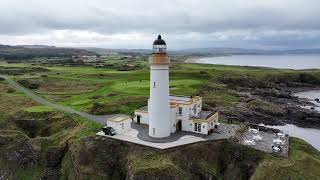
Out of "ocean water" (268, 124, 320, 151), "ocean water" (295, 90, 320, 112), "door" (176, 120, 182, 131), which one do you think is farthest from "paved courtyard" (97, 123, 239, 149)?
"ocean water" (295, 90, 320, 112)

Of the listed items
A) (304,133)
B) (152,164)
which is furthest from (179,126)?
(304,133)

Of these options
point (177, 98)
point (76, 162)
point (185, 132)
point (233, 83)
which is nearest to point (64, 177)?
point (76, 162)

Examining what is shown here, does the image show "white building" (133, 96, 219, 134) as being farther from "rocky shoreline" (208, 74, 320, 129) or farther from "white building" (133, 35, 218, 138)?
"rocky shoreline" (208, 74, 320, 129)

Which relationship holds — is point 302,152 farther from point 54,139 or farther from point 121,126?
point 54,139

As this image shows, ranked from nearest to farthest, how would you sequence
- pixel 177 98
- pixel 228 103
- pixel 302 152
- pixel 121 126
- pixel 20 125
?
pixel 302 152 < pixel 121 126 < pixel 177 98 < pixel 20 125 < pixel 228 103

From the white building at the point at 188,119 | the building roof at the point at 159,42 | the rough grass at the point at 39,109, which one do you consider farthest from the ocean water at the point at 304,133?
the rough grass at the point at 39,109

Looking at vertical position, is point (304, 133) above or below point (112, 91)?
below

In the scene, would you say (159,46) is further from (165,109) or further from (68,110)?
(68,110)

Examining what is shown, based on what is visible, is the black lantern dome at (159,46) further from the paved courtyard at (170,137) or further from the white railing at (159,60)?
the paved courtyard at (170,137)
